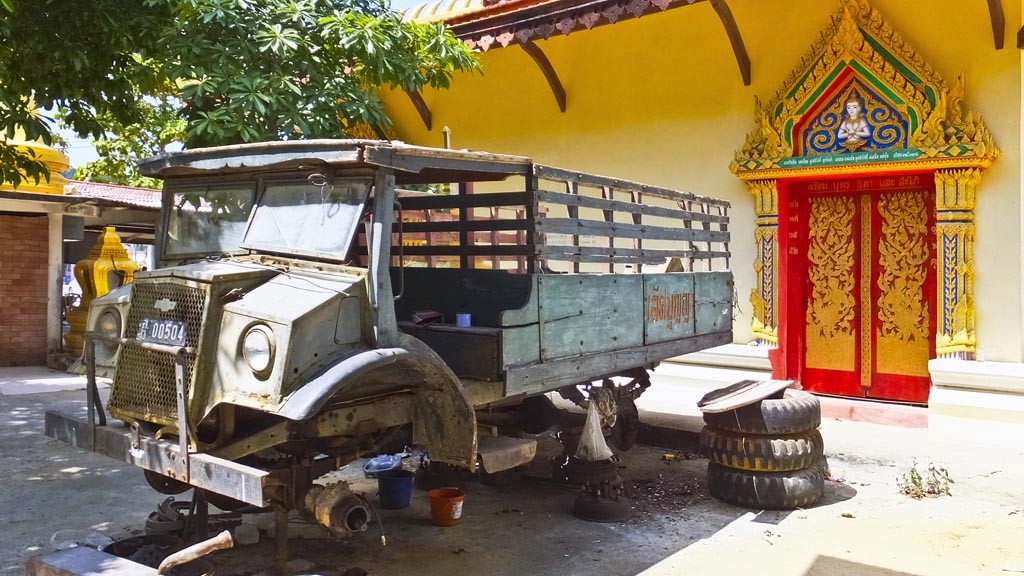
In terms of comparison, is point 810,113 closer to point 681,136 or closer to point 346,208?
point 681,136

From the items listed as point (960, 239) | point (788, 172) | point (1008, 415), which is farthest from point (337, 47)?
point (1008, 415)

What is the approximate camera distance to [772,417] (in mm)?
5660

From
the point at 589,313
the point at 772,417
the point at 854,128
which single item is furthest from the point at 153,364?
the point at 854,128

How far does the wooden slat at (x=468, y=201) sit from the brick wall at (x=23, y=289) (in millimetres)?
10044

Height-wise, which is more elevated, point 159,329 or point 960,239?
point 960,239

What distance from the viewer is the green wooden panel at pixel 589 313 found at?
488cm

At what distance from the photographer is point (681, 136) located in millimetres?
10016

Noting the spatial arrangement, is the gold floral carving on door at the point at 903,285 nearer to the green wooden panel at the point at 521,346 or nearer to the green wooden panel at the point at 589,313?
the green wooden panel at the point at 589,313

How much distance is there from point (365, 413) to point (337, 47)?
384 cm

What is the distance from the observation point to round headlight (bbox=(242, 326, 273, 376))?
3.60 metres

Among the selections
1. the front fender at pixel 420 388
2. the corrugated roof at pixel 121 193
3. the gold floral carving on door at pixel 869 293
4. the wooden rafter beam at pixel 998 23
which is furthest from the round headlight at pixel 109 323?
the corrugated roof at pixel 121 193

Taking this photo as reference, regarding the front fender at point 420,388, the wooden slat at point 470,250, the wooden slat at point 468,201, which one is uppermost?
the wooden slat at point 468,201

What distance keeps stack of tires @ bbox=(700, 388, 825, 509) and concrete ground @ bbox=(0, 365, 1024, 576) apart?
0.13 metres

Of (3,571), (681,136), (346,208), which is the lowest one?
(3,571)
